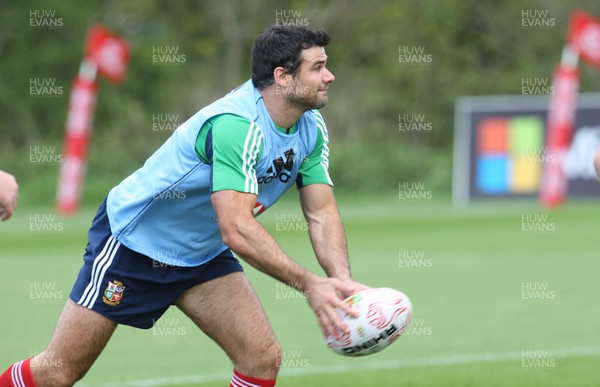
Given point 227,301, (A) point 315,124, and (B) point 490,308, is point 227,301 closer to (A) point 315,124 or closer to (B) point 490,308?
(A) point 315,124

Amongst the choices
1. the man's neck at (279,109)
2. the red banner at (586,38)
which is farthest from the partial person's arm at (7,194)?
the red banner at (586,38)

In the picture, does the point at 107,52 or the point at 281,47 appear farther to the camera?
the point at 107,52

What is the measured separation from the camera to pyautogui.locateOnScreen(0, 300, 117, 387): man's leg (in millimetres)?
6043

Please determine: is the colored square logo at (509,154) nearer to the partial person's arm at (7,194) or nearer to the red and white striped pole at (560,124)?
the red and white striped pole at (560,124)

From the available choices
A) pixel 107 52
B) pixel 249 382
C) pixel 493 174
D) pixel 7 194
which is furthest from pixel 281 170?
pixel 107 52

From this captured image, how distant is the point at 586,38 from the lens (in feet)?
83.3

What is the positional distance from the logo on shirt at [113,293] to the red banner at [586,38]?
2031 centimetres

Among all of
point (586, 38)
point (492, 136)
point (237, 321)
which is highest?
point (237, 321)

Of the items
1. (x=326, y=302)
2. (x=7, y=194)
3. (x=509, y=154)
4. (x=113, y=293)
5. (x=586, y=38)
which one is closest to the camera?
(x=7, y=194)

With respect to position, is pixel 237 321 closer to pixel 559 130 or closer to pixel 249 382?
pixel 249 382

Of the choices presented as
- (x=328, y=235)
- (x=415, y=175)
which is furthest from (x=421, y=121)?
(x=328, y=235)

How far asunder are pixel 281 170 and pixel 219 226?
0.59 m

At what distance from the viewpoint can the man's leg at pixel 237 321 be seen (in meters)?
6.22

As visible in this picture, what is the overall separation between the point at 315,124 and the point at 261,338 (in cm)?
116
